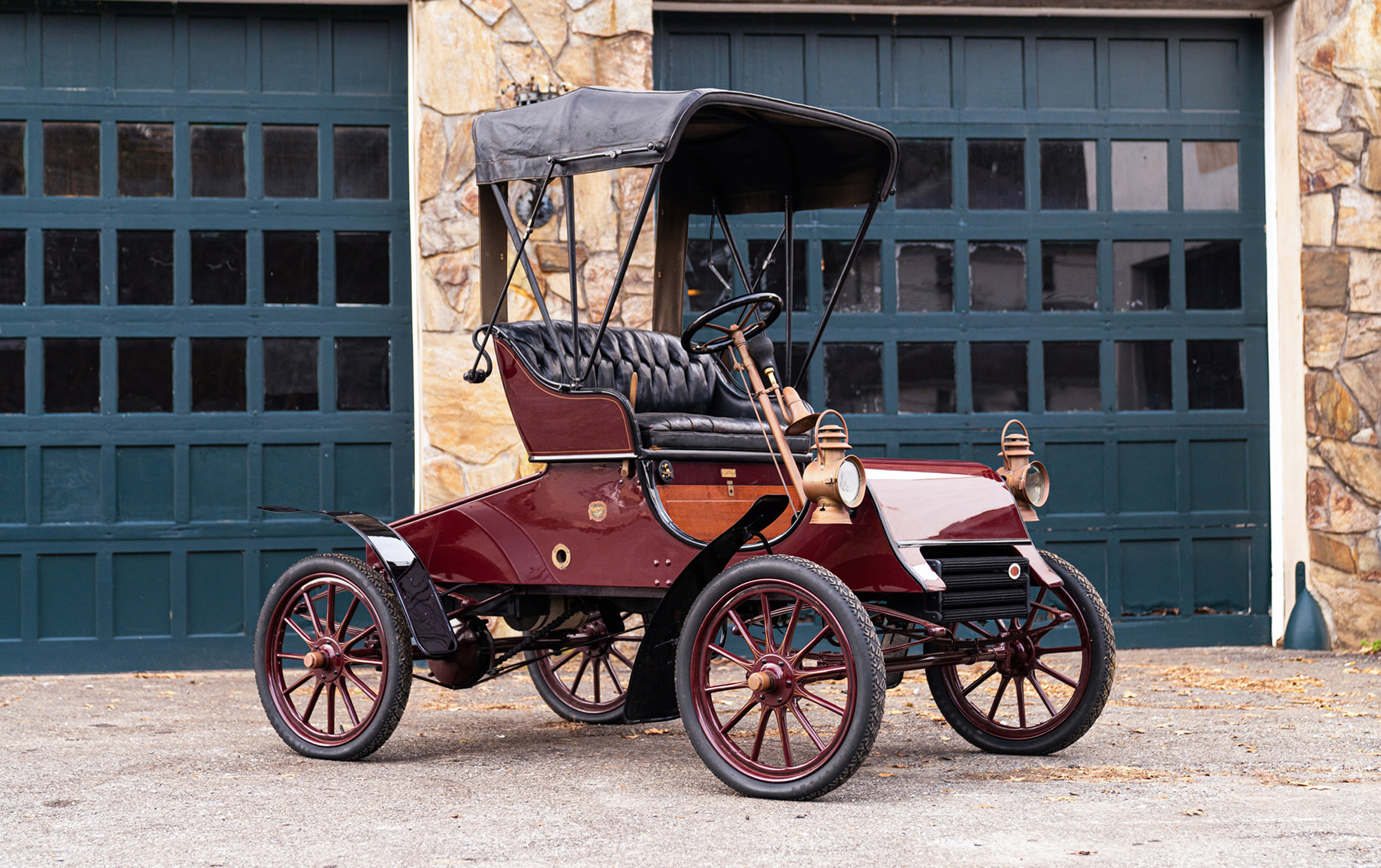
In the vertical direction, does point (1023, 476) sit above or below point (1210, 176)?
below

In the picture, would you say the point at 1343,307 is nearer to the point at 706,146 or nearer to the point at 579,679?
the point at 706,146

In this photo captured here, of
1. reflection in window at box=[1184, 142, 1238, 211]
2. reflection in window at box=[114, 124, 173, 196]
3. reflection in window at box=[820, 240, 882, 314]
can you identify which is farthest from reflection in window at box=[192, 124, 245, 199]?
reflection in window at box=[1184, 142, 1238, 211]

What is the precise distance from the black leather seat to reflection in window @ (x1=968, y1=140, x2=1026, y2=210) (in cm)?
318

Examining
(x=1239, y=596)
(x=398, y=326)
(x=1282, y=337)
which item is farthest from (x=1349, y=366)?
(x=398, y=326)

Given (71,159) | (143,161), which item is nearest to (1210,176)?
(143,161)

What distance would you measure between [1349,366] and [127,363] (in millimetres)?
7181

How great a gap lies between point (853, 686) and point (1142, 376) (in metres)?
5.25

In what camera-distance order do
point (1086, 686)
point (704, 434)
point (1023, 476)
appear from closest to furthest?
point (1086, 686), point (1023, 476), point (704, 434)

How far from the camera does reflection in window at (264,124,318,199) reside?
8289 millimetres

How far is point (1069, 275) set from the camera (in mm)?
8805

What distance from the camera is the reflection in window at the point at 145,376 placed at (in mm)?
8062

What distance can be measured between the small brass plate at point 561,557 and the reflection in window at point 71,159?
4539 mm

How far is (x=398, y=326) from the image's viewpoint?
8.30m

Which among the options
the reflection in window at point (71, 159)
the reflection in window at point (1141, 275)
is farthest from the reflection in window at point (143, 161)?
the reflection in window at point (1141, 275)
